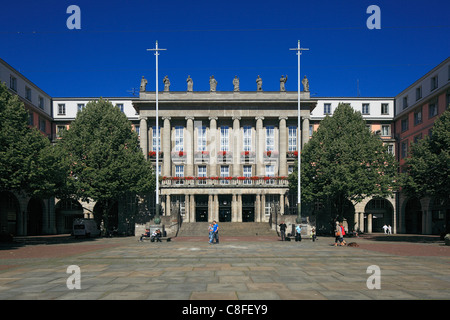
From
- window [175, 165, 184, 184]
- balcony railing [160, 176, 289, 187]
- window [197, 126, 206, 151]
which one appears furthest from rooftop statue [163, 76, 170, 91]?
balcony railing [160, 176, 289, 187]

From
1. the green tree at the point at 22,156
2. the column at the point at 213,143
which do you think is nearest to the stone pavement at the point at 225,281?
the green tree at the point at 22,156

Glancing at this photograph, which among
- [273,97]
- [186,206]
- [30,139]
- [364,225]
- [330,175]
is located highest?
[273,97]

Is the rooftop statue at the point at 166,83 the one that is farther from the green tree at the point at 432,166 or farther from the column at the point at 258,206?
the green tree at the point at 432,166

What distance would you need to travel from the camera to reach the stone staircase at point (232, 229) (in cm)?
5090

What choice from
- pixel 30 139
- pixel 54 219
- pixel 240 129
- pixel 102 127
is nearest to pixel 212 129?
pixel 240 129

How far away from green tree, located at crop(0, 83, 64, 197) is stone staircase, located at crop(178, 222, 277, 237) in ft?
65.6

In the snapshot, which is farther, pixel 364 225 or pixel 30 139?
pixel 364 225

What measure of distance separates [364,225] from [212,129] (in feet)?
105

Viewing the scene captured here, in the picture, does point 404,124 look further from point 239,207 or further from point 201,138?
point 201,138

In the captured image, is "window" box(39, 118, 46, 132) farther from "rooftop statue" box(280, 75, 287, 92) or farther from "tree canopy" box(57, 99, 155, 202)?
"rooftop statue" box(280, 75, 287, 92)

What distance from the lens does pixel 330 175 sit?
4791cm

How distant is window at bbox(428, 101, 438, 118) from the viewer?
177 ft

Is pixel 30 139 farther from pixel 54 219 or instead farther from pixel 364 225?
pixel 364 225
